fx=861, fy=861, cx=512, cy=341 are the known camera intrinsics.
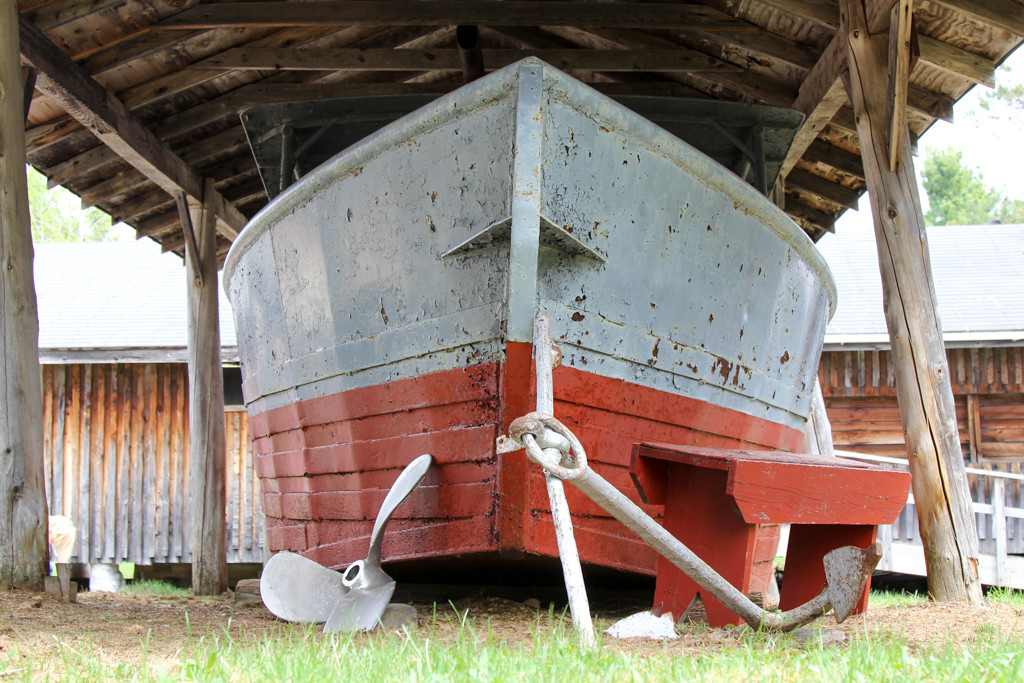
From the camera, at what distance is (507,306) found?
127 inches

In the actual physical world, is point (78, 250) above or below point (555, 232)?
above

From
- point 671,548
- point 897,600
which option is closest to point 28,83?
point 671,548

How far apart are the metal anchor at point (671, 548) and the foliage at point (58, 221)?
29.0 metres

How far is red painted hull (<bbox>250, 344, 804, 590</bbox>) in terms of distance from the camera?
3.27m

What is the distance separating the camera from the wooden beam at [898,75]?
14.2ft

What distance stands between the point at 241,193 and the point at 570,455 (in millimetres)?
6198

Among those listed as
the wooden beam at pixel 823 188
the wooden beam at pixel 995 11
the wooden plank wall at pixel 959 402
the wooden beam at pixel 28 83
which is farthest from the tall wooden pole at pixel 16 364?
the wooden plank wall at pixel 959 402

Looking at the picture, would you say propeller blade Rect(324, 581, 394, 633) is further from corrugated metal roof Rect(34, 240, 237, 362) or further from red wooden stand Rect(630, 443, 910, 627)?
corrugated metal roof Rect(34, 240, 237, 362)

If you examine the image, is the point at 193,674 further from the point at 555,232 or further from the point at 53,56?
the point at 53,56

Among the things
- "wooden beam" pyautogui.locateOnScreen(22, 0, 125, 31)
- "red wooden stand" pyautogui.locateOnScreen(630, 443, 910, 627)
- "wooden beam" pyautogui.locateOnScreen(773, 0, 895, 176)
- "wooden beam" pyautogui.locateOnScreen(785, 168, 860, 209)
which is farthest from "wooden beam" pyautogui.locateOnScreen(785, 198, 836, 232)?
"wooden beam" pyautogui.locateOnScreen(22, 0, 125, 31)

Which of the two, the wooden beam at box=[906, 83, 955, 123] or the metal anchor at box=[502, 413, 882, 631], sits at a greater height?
the wooden beam at box=[906, 83, 955, 123]

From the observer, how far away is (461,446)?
11.2 ft

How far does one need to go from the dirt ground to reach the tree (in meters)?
36.9

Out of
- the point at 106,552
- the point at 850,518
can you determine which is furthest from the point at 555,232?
the point at 106,552
